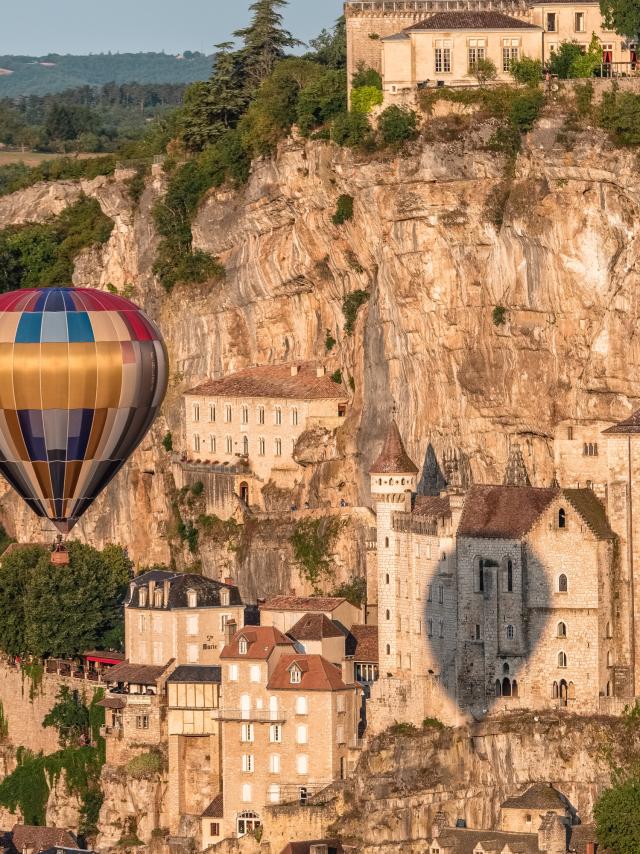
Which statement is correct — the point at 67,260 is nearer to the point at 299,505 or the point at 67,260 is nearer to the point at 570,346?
the point at 299,505

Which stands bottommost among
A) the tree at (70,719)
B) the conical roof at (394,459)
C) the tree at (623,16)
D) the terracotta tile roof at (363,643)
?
the tree at (70,719)

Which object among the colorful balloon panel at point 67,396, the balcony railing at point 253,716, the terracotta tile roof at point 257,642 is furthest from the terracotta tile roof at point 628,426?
the colorful balloon panel at point 67,396

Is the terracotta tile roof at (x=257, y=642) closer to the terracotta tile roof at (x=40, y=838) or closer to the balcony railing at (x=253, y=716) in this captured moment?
the balcony railing at (x=253, y=716)

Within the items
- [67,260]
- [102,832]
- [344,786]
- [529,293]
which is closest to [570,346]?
[529,293]

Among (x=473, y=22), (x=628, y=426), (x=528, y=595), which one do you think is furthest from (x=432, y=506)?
(x=473, y=22)

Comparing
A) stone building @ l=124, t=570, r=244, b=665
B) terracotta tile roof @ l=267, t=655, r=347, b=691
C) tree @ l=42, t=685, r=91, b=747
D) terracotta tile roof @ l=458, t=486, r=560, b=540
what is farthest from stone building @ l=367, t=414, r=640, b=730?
tree @ l=42, t=685, r=91, b=747

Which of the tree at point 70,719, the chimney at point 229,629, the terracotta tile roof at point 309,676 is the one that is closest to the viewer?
the terracotta tile roof at point 309,676
